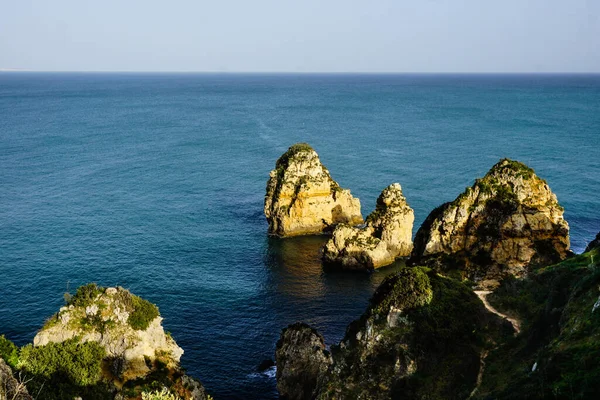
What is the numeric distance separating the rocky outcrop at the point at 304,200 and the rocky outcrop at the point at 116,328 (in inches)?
1835

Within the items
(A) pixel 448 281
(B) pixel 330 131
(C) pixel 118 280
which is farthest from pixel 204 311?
(B) pixel 330 131

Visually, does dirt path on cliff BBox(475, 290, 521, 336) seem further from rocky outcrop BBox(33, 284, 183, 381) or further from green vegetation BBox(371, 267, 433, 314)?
rocky outcrop BBox(33, 284, 183, 381)

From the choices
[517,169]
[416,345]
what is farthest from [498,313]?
[517,169]

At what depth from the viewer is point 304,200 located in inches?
3711

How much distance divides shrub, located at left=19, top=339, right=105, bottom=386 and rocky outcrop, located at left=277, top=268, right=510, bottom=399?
61.7 ft

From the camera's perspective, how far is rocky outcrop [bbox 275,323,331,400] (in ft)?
168

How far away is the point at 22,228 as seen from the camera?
9294cm

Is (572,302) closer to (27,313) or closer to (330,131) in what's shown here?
(27,313)

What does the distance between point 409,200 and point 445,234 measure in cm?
4252

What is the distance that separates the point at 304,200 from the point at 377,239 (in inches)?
673

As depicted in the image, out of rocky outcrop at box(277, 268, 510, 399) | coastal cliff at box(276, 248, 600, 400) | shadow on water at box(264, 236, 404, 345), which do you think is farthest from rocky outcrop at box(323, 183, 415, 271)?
rocky outcrop at box(277, 268, 510, 399)

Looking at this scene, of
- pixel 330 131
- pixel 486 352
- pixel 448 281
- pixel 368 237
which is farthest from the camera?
pixel 330 131

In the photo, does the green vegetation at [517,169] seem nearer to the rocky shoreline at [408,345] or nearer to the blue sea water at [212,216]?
the rocky shoreline at [408,345]

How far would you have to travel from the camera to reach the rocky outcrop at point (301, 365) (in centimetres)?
5119
